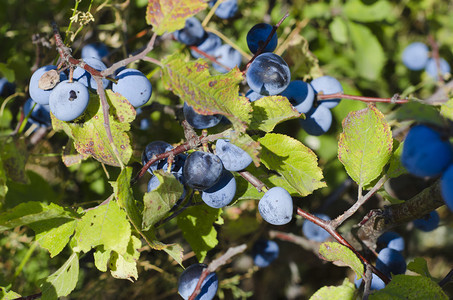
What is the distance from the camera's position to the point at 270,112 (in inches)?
33.2

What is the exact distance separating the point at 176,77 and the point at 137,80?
0.47 feet

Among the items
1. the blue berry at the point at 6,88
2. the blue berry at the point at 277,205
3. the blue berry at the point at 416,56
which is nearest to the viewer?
the blue berry at the point at 277,205

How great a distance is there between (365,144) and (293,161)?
16cm

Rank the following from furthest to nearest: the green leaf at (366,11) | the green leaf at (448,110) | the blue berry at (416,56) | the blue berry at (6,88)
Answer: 1. the blue berry at (416,56)
2. the green leaf at (366,11)
3. the blue berry at (6,88)
4. the green leaf at (448,110)

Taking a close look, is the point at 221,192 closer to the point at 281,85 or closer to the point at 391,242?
the point at 281,85

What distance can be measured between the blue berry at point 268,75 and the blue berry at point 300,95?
0.40ft

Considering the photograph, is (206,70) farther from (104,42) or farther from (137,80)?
(104,42)

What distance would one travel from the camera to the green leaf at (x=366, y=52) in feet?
5.76

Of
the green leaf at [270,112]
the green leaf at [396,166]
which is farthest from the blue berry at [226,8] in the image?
the green leaf at [396,166]

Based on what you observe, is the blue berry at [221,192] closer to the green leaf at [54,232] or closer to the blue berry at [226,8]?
the green leaf at [54,232]

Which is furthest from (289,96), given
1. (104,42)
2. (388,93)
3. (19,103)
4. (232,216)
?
(388,93)

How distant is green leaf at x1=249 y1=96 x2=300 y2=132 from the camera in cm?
82

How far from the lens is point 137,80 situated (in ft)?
2.89

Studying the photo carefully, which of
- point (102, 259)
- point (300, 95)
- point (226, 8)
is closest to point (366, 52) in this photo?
point (226, 8)
